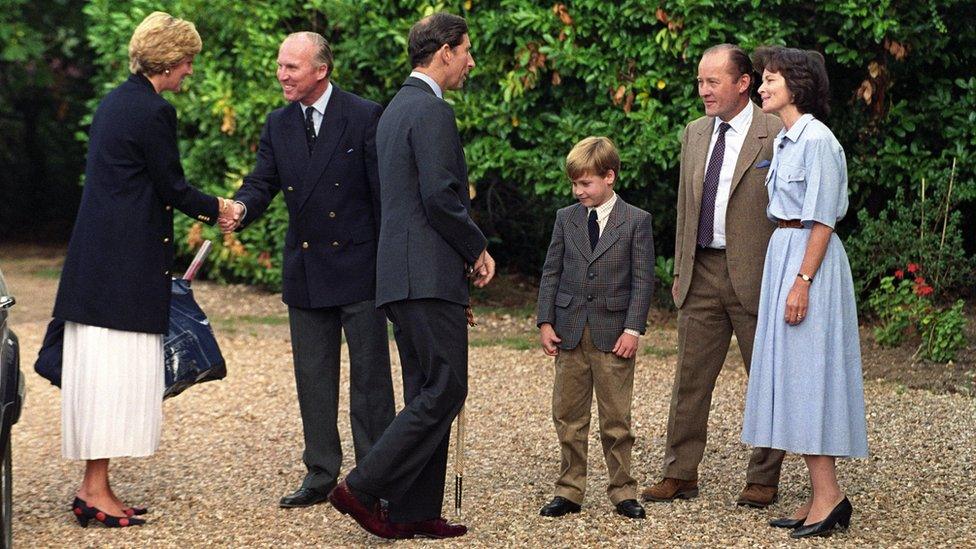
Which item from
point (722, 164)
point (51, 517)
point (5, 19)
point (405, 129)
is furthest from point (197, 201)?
point (5, 19)

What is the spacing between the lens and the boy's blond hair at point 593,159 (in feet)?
17.1

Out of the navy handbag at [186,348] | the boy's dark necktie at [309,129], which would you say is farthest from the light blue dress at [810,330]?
the navy handbag at [186,348]

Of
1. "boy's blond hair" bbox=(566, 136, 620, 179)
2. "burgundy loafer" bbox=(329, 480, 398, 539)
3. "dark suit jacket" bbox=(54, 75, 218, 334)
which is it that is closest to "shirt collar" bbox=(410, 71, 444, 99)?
"boy's blond hair" bbox=(566, 136, 620, 179)

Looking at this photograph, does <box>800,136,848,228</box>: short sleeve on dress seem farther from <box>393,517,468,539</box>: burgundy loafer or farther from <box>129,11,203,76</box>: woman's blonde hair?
<box>129,11,203,76</box>: woman's blonde hair

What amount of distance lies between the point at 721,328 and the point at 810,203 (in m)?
0.84

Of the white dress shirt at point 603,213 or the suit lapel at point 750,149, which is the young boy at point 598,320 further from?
the suit lapel at point 750,149

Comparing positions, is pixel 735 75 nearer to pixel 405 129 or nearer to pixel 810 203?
pixel 810 203

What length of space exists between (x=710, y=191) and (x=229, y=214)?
2.04 meters

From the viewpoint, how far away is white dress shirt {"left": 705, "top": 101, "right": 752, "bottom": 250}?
542cm

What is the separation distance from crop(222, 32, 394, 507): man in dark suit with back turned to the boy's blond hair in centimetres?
87

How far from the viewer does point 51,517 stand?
552 centimetres

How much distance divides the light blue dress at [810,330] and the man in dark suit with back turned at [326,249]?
1621 mm

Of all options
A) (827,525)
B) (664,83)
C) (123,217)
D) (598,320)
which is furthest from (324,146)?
(664,83)

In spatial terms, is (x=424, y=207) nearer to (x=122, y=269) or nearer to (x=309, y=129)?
(x=309, y=129)
